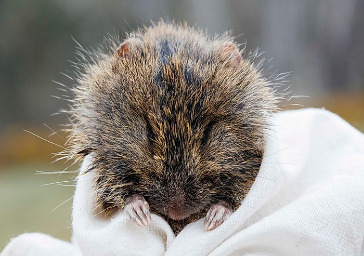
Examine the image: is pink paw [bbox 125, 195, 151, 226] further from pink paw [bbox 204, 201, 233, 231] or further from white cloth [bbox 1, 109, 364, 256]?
pink paw [bbox 204, 201, 233, 231]

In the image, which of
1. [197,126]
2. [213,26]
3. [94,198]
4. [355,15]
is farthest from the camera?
[355,15]

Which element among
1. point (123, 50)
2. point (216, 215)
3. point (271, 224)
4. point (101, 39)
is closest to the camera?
point (271, 224)

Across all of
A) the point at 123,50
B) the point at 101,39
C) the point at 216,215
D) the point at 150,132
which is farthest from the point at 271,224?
the point at 101,39

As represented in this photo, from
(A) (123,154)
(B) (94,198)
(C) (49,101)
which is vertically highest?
(C) (49,101)

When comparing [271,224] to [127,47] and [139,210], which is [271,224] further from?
[127,47]

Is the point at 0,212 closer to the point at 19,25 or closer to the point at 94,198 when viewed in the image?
the point at 19,25

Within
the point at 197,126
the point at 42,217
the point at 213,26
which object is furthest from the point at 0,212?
the point at 197,126

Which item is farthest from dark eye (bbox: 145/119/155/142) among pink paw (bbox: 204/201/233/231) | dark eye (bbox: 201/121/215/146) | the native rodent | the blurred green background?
the blurred green background
